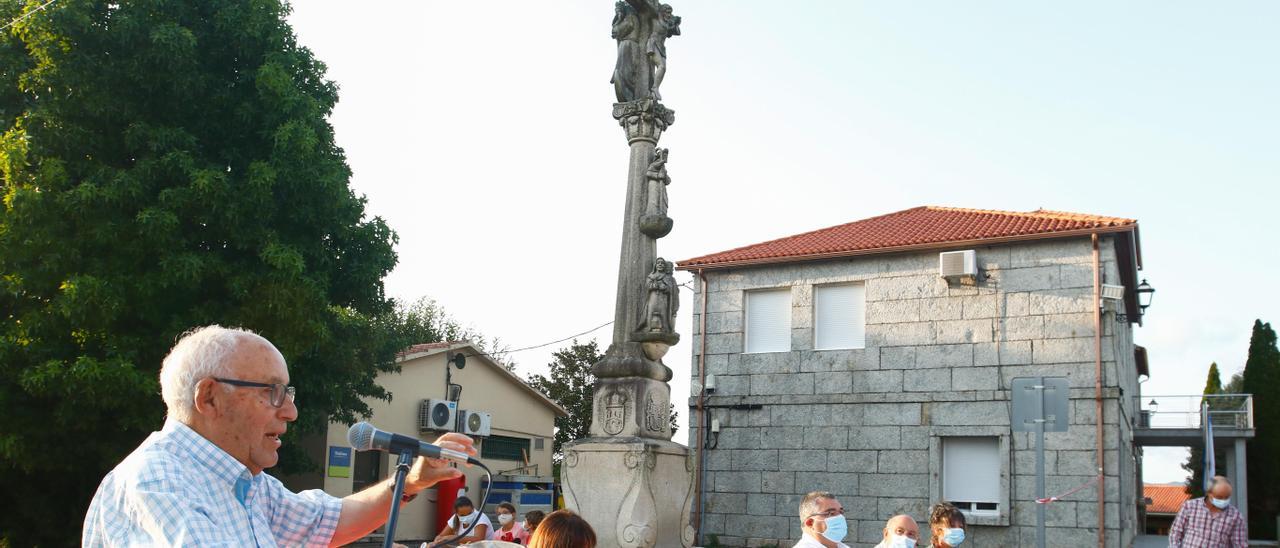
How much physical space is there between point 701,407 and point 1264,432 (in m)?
27.0

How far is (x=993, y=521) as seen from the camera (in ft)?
57.0

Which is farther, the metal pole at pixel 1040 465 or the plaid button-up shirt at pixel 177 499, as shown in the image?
the metal pole at pixel 1040 465

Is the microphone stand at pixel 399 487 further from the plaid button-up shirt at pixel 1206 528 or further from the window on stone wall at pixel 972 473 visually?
the window on stone wall at pixel 972 473

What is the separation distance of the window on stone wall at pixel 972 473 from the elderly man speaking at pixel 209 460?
1626cm

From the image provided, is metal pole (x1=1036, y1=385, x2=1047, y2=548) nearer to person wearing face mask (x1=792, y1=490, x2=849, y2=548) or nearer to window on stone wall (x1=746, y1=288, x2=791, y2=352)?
person wearing face mask (x1=792, y1=490, x2=849, y2=548)

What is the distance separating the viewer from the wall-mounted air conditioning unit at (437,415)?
25.7 meters

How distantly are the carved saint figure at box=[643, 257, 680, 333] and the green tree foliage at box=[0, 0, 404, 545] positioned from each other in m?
5.90

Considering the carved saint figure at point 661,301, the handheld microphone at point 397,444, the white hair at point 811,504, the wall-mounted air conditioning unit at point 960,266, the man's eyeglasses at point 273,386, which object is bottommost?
the white hair at point 811,504

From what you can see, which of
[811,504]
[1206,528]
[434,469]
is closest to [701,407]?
[1206,528]

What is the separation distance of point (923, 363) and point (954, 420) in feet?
3.57

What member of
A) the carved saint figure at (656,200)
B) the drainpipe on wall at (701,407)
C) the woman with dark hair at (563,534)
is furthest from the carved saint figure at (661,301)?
the drainpipe on wall at (701,407)

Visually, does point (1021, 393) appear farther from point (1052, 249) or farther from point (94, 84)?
point (94, 84)

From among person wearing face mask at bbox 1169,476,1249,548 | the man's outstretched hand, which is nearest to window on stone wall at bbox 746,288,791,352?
person wearing face mask at bbox 1169,476,1249,548

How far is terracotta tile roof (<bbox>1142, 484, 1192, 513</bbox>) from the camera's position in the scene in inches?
2338
